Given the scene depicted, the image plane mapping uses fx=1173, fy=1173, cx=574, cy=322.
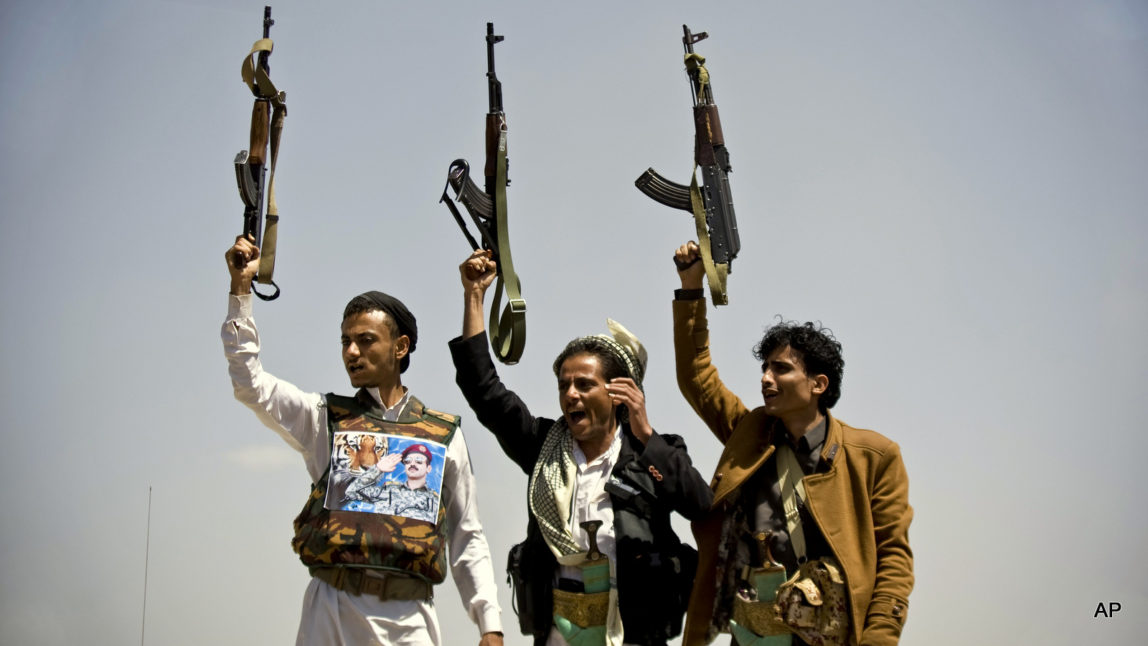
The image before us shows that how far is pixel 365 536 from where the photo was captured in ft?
17.4

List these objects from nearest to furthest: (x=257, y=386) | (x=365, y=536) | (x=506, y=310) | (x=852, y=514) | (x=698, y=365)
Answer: (x=365, y=536) → (x=257, y=386) → (x=852, y=514) → (x=698, y=365) → (x=506, y=310)

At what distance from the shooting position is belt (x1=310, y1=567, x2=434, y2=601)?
5293mm

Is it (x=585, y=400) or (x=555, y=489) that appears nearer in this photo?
(x=555, y=489)

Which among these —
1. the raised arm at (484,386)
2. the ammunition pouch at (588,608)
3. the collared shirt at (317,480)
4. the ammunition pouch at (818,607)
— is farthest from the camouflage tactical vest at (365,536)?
the ammunition pouch at (818,607)

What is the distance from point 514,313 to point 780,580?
6.44 ft

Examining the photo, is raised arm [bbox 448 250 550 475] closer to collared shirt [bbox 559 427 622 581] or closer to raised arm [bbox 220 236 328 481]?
collared shirt [bbox 559 427 622 581]

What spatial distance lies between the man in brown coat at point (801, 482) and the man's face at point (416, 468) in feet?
4.55

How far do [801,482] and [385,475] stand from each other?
200cm

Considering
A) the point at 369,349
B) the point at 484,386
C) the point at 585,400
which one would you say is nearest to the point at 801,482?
the point at 585,400

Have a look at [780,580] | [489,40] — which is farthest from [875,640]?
[489,40]

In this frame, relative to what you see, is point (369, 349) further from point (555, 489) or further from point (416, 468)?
point (555, 489)

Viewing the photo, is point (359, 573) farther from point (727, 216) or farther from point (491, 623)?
point (727, 216)

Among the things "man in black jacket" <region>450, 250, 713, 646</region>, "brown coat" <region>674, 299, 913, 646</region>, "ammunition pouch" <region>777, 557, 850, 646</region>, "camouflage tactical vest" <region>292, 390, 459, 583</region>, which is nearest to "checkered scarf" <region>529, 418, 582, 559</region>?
A: "man in black jacket" <region>450, 250, 713, 646</region>

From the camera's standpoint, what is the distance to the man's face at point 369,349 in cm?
581
